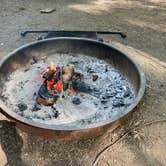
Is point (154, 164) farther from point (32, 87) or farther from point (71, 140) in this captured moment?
point (32, 87)

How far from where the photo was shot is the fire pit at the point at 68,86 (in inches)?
128

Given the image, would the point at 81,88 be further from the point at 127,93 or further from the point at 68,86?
the point at 127,93

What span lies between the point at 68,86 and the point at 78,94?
0.55ft

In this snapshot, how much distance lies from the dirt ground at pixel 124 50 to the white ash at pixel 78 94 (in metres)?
0.24

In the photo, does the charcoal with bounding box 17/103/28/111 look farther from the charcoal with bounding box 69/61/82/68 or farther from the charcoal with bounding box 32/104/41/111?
the charcoal with bounding box 69/61/82/68

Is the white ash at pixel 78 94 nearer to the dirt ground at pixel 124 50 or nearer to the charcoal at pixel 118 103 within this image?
the charcoal at pixel 118 103

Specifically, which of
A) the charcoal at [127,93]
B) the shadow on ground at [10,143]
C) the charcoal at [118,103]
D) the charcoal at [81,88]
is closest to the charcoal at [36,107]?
the shadow on ground at [10,143]

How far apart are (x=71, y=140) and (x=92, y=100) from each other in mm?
762

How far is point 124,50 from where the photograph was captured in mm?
4977

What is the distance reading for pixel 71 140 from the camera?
3236mm

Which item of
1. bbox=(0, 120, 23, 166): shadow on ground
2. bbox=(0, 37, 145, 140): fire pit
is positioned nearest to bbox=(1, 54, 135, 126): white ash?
bbox=(0, 37, 145, 140): fire pit

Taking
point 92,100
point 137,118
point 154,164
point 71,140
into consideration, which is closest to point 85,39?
point 92,100

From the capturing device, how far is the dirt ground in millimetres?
3234

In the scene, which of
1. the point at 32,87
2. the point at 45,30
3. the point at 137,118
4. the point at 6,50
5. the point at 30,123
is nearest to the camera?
the point at 30,123
